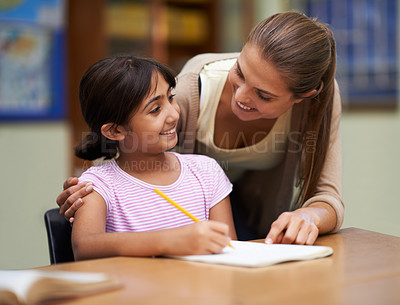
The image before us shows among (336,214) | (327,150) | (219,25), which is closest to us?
(336,214)

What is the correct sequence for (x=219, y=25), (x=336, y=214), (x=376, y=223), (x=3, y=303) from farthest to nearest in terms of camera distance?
(x=219, y=25) < (x=376, y=223) < (x=336, y=214) < (x=3, y=303)

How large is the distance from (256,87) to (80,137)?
2445 millimetres

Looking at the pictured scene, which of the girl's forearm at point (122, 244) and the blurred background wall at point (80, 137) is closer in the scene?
the girl's forearm at point (122, 244)

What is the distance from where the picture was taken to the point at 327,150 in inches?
57.0

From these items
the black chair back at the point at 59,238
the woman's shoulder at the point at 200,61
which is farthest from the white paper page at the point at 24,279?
the woman's shoulder at the point at 200,61

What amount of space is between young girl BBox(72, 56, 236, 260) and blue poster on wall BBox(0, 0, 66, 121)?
2.07 m

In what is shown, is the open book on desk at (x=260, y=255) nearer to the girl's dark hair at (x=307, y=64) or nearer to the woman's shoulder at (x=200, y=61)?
the girl's dark hair at (x=307, y=64)

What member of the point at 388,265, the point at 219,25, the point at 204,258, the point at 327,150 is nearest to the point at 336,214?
the point at 327,150

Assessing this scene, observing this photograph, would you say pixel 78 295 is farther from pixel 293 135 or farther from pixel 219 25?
pixel 219 25

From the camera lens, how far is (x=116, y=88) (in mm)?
1268

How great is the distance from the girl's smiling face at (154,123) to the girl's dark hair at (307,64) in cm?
28

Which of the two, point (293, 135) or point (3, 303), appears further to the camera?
point (293, 135)

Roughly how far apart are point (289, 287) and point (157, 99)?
67 cm

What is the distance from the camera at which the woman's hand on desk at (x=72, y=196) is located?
113 cm
